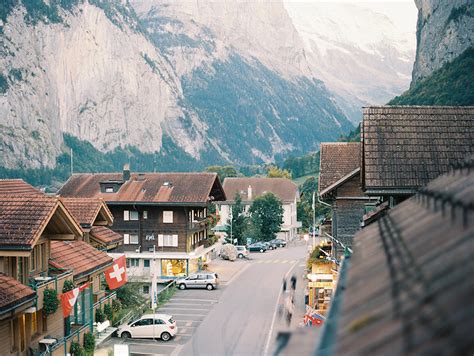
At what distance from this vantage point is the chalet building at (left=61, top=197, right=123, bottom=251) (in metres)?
25.9

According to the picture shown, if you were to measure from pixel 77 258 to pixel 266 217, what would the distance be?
62.4 meters

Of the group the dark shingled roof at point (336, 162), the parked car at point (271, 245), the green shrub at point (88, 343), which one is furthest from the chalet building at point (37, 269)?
the parked car at point (271, 245)

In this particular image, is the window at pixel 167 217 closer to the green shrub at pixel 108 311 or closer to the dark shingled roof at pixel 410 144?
the green shrub at pixel 108 311

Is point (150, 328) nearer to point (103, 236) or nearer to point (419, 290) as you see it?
point (103, 236)

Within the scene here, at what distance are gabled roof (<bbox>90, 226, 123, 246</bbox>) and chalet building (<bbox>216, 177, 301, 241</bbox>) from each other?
195ft

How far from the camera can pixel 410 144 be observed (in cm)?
1745

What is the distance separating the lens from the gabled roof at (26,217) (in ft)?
57.4

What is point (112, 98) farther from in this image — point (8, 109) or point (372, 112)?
point (372, 112)

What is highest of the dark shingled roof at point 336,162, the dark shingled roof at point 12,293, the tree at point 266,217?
the dark shingled roof at point 336,162

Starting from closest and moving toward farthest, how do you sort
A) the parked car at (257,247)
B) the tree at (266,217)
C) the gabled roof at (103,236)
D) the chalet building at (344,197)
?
1. the gabled roof at (103,236)
2. the chalet building at (344,197)
3. the parked car at (257,247)
4. the tree at (266,217)

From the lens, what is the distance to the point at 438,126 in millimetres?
17906

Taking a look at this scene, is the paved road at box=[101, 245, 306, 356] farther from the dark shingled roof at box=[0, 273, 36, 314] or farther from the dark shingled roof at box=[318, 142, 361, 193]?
the dark shingled roof at box=[0, 273, 36, 314]

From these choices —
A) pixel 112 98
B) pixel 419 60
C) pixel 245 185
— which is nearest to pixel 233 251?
pixel 245 185

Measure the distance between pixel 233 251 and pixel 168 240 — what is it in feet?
45.3
